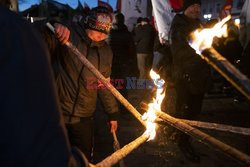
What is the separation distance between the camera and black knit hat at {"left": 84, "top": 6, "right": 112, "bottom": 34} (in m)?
3.36

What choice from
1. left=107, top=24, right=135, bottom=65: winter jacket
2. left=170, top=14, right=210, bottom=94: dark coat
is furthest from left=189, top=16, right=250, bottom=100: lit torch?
left=107, top=24, right=135, bottom=65: winter jacket

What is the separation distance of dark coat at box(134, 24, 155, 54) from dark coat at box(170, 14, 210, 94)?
532 centimetres

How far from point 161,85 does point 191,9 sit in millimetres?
1925

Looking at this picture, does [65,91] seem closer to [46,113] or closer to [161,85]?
[161,85]

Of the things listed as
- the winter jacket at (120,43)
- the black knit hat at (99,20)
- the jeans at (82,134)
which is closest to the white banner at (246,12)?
the winter jacket at (120,43)

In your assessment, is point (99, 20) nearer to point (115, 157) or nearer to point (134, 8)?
point (115, 157)

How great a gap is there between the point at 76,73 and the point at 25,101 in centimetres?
232

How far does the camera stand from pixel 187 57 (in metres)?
4.55

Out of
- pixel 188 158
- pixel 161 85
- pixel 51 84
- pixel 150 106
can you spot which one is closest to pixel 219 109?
pixel 188 158

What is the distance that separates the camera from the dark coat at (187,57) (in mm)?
4492

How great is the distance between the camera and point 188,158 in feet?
16.1

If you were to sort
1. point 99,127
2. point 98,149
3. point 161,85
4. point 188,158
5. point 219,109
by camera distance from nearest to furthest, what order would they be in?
point 161,85 → point 188,158 → point 98,149 → point 99,127 → point 219,109

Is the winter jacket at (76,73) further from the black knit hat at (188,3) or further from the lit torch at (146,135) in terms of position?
the black knit hat at (188,3)

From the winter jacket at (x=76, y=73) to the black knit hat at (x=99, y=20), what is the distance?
0.13 m
